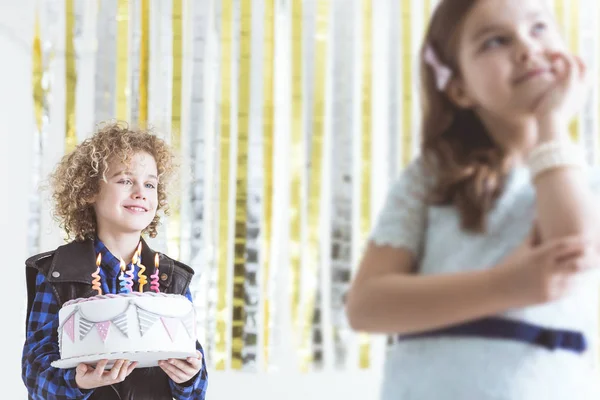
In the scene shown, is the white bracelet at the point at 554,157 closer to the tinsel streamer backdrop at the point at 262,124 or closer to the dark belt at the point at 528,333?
the dark belt at the point at 528,333

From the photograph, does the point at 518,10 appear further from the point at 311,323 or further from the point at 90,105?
the point at 90,105

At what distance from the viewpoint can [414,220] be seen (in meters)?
0.41

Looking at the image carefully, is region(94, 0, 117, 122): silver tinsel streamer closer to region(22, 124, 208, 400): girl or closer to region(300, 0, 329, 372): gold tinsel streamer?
region(300, 0, 329, 372): gold tinsel streamer

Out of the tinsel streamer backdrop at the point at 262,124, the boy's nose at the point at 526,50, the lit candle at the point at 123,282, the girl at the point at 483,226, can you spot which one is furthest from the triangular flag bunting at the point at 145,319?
the tinsel streamer backdrop at the point at 262,124

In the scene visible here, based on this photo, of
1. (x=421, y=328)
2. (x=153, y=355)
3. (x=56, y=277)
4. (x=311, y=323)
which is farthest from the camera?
(x=311, y=323)

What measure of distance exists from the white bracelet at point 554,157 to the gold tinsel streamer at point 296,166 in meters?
1.31

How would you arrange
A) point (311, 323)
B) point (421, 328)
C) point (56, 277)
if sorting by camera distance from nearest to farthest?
point (421, 328)
point (56, 277)
point (311, 323)

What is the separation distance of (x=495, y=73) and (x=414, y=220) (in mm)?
86

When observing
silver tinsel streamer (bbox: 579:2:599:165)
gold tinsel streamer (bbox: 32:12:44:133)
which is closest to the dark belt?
silver tinsel streamer (bbox: 579:2:599:165)

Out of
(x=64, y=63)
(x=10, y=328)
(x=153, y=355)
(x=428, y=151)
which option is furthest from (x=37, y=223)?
(x=428, y=151)

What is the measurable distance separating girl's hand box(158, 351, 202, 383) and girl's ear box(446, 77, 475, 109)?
53 cm

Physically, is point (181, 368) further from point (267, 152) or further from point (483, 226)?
point (267, 152)

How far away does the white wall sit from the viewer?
1.66 m

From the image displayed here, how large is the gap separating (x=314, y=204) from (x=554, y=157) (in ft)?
4.31
